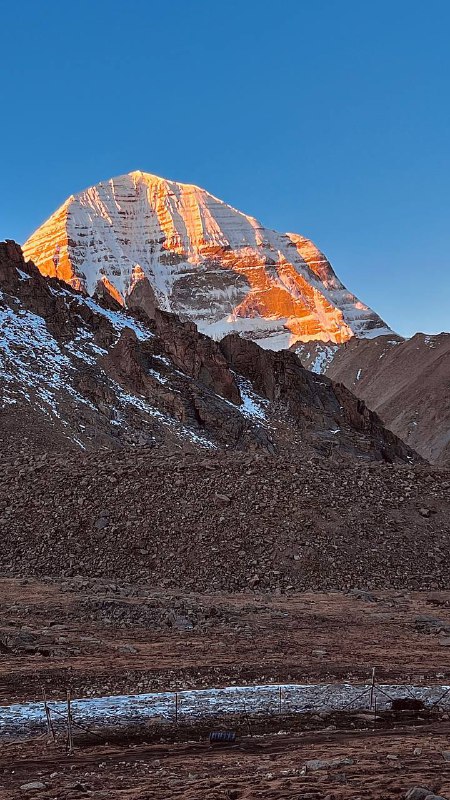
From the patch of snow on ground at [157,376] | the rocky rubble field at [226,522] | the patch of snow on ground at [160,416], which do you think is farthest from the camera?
the patch of snow on ground at [157,376]

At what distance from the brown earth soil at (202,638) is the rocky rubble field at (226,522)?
131 centimetres

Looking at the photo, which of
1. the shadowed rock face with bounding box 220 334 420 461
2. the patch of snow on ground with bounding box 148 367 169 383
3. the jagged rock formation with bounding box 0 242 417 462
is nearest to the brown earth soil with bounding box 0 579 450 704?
the jagged rock formation with bounding box 0 242 417 462

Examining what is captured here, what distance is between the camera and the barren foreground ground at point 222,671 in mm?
7848

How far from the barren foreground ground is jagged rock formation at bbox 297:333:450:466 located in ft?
264

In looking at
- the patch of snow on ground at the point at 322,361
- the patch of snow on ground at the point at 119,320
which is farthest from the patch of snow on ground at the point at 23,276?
the patch of snow on ground at the point at 322,361

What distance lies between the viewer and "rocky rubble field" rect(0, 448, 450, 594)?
23.8m

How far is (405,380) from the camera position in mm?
143250

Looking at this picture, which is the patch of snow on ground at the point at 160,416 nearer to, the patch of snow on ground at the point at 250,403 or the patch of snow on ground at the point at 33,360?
the patch of snow on ground at the point at 33,360

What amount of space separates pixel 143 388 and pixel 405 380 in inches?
3495

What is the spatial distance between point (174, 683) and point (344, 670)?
3.16 m

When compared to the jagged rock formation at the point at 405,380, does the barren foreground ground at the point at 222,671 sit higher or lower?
lower

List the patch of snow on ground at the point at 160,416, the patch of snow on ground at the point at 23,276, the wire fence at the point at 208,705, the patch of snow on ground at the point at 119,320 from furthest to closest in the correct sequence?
the patch of snow on ground at the point at 119,320 < the patch of snow on ground at the point at 23,276 < the patch of snow on ground at the point at 160,416 < the wire fence at the point at 208,705

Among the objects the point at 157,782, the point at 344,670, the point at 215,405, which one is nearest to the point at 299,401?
the point at 215,405

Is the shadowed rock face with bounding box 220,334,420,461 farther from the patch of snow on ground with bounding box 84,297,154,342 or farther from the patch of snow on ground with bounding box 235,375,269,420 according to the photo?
the patch of snow on ground with bounding box 84,297,154,342
